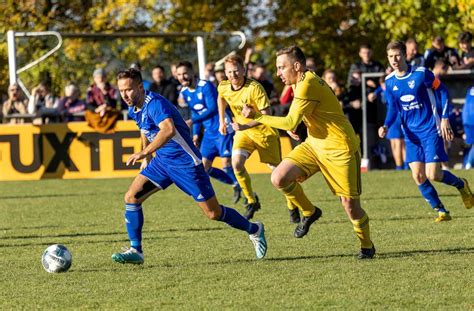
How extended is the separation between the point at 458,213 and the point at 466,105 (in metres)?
7.31

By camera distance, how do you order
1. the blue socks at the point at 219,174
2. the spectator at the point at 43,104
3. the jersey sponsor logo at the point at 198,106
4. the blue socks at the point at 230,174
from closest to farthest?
1. the jersey sponsor logo at the point at 198,106
2. the blue socks at the point at 219,174
3. the blue socks at the point at 230,174
4. the spectator at the point at 43,104

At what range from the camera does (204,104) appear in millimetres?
14875

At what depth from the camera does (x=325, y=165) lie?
9047mm

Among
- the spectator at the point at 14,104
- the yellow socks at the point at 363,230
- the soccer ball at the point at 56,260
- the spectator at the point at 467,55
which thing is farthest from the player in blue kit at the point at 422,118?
the spectator at the point at 14,104

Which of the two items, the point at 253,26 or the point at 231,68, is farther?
the point at 253,26

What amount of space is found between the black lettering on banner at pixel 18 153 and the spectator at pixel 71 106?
0.94 m

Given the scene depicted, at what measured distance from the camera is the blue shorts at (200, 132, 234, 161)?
14.7m

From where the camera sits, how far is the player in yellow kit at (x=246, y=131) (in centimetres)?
1228

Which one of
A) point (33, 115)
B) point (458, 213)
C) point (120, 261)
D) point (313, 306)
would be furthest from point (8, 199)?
point (313, 306)

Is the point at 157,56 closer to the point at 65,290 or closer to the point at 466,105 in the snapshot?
the point at 466,105

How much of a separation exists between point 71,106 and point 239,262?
12949 mm

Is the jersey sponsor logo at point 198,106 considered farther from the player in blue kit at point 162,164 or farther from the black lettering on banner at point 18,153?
the black lettering on banner at point 18,153

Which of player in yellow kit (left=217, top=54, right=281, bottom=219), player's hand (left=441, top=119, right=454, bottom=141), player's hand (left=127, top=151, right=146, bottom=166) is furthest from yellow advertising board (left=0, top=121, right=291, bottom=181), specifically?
player's hand (left=127, top=151, right=146, bottom=166)

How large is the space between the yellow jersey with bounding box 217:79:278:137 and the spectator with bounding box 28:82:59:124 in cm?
846
